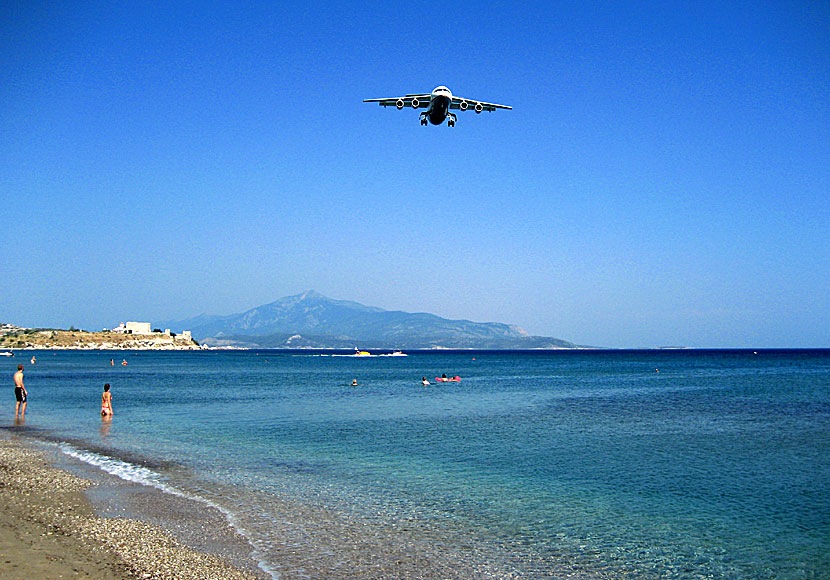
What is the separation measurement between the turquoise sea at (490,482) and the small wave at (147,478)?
8cm

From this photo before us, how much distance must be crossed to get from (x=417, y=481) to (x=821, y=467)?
15496 mm

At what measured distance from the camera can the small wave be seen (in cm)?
1372

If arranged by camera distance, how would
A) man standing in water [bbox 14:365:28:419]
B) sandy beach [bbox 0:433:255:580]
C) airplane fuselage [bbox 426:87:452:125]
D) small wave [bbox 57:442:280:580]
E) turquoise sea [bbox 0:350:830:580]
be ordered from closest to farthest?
sandy beach [bbox 0:433:255:580]
small wave [bbox 57:442:280:580]
turquoise sea [bbox 0:350:830:580]
man standing in water [bbox 14:365:28:419]
airplane fuselage [bbox 426:87:452:125]

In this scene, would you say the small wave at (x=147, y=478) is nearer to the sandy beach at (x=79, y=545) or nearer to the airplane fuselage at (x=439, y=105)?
the sandy beach at (x=79, y=545)

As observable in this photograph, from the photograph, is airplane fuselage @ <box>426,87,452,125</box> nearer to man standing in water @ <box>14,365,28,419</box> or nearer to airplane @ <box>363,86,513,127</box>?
airplane @ <box>363,86,513,127</box>

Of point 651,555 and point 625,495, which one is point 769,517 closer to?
point 625,495

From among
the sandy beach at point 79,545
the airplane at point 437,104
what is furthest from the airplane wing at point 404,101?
the sandy beach at point 79,545

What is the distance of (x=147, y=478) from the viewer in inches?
832

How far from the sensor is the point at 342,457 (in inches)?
1017

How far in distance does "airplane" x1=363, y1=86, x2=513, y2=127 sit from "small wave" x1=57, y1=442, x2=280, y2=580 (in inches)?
1057

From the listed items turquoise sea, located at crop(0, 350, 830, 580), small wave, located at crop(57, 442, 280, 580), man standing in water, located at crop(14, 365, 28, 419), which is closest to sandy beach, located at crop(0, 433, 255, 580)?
small wave, located at crop(57, 442, 280, 580)

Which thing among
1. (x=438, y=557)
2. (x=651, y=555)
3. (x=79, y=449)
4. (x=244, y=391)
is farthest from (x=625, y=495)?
(x=244, y=391)

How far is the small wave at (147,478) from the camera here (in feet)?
45.0

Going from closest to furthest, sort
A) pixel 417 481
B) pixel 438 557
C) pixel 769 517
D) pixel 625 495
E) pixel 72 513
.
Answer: pixel 438 557, pixel 72 513, pixel 769 517, pixel 625 495, pixel 417 481
